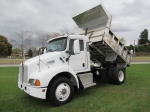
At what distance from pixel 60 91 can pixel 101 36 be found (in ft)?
10.3

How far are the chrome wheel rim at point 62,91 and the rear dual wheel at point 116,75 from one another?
10.7 feet

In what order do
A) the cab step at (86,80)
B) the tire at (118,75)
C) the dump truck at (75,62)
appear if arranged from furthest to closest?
the tire at (118,75) → the cab step at (86,80) → the dump truck at (75,62)

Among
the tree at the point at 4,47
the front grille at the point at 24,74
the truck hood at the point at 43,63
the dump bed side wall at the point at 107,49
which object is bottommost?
the front grille at the point at 24,74

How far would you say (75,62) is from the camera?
5719 mm

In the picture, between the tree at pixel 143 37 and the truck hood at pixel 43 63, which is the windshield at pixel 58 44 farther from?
the tree at pixel 143 37

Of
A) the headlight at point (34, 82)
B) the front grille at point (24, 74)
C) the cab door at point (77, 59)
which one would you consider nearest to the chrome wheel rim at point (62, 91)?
the headlight at point (34, 82)

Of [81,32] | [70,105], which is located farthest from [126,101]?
[81,32]

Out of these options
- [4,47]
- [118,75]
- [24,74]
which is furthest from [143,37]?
[24,74]

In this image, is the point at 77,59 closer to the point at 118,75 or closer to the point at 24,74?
the point at 24,74

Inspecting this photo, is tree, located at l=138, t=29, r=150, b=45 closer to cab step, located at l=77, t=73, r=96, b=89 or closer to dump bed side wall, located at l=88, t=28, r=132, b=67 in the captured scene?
dump bed side wall, located at l=88, t=28, r=132, b=67

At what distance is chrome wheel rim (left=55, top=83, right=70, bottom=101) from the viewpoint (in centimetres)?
479

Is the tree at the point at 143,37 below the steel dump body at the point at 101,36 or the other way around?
the other way around

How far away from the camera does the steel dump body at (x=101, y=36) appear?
21.6ft

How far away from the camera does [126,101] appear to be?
16.3 feet
